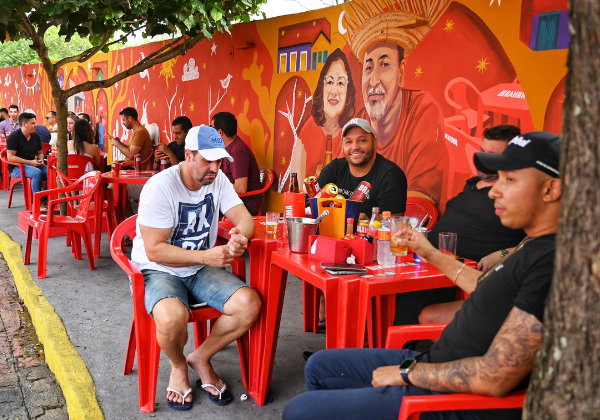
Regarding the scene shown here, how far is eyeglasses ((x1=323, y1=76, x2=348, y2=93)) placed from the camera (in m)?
5.51

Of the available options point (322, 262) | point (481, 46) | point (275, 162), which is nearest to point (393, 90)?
point (481, 46)

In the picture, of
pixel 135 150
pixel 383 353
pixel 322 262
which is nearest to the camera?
pixel 383 353

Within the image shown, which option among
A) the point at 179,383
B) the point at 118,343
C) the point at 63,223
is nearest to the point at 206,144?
the point at 179,383

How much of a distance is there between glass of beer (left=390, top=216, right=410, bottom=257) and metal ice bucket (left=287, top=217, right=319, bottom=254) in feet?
1.45

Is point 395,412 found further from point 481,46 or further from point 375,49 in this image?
point 375,49

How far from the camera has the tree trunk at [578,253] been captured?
39.2 inches

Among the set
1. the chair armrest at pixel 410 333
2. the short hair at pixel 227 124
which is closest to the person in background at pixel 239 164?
the short hair at pixel 227 124

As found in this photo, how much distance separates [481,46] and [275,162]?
3.30 metres

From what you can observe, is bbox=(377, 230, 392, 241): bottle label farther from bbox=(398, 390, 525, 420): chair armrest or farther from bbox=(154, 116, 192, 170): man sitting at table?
bbox=(154, 116, 192, 170): man sitting at table

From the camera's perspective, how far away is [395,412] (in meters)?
1.75

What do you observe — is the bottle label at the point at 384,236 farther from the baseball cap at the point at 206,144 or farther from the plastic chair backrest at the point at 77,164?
the plastic chair backrest at the point at 77,164

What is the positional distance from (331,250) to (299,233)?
0.24 meters

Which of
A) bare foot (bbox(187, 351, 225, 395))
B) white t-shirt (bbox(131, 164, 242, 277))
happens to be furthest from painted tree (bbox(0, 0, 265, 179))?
bare foot (bbox(187, 351, 225, 395))

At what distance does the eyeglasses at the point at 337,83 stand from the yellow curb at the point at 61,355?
3.57 meters
